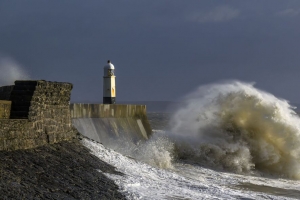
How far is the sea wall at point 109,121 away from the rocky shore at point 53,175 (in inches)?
92.4

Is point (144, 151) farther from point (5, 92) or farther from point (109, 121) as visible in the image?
point (5, 92)

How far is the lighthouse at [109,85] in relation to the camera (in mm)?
14930

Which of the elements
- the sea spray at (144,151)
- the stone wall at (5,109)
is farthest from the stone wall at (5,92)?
the sea spray at (144,151)

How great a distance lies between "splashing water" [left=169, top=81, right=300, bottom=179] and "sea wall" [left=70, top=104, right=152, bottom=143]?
1.25 m

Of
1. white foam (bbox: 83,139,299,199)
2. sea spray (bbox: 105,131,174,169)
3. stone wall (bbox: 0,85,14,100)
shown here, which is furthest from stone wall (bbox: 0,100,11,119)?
sea spray (bbox: 105,131,174,169)

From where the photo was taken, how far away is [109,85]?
14969 mm

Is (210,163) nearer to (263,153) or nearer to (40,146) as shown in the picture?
(263,153)

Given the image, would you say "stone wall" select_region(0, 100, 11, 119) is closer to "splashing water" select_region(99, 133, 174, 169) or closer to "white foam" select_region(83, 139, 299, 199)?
"white foam" select_region(83, 139, 299, 199)

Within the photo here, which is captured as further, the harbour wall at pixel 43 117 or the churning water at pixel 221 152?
the churning water at pixel 221 152

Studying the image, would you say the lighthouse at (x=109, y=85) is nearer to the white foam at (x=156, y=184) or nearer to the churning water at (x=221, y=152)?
the churning water at (x=221, y=152)

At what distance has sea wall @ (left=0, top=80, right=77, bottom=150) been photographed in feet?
24.5

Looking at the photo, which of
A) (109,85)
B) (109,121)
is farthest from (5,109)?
Result: (109,85)

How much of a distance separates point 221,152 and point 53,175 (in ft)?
26.6

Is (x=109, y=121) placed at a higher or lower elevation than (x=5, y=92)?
lower
